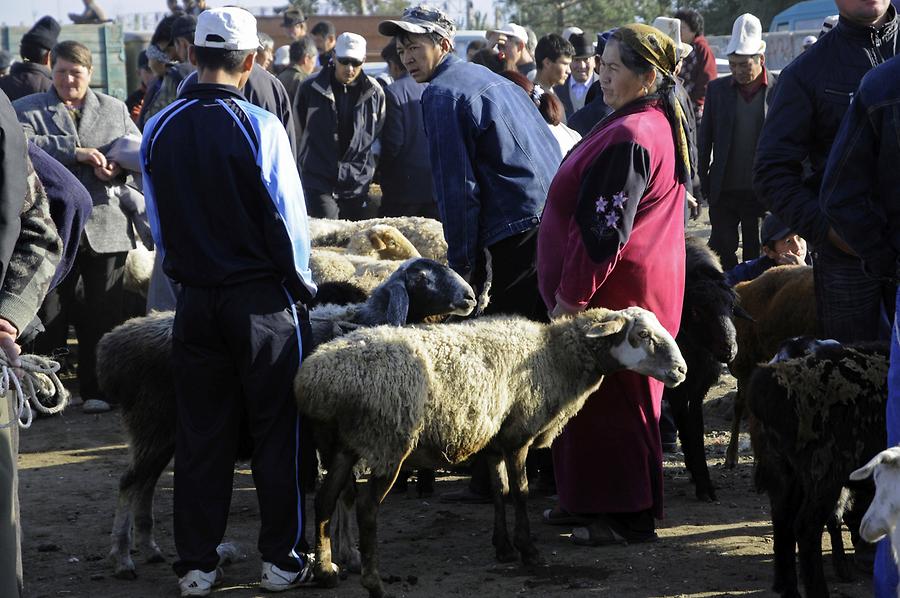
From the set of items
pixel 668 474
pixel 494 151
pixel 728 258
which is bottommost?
pixel 668 474

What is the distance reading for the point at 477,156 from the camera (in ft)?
20.5

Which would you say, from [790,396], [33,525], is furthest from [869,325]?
[33,525]

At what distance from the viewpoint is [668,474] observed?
7.21 metres

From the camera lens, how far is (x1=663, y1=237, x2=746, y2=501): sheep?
6523 mm

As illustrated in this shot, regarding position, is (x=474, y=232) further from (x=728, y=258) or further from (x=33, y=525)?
(x=728, y=258)

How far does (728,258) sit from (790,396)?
695cm

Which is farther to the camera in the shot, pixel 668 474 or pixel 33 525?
pixel 668 474

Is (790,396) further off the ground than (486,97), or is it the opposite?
(486,97)

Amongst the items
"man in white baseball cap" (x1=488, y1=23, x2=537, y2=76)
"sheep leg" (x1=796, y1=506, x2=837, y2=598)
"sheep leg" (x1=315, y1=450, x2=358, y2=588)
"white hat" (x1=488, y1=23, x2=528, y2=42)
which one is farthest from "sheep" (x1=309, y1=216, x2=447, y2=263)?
"white hat" (x1=488, y1=23, x2=528, y2=42)

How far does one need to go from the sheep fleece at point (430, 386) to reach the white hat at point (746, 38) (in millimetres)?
6512

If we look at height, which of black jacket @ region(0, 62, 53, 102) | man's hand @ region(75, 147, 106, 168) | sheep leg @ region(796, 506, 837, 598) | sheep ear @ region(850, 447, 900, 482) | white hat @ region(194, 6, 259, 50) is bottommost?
sheep leg @ region(796, 506, 837, 598)

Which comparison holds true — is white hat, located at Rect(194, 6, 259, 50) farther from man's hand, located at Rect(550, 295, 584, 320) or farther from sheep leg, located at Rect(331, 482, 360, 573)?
sheep leg, located at Rect(331, 482, 360, 573)

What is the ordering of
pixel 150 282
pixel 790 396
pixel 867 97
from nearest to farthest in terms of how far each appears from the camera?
pixel 867 97
pixel 790 396
pixel 150 282

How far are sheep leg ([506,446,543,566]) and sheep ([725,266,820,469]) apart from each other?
210 cm
